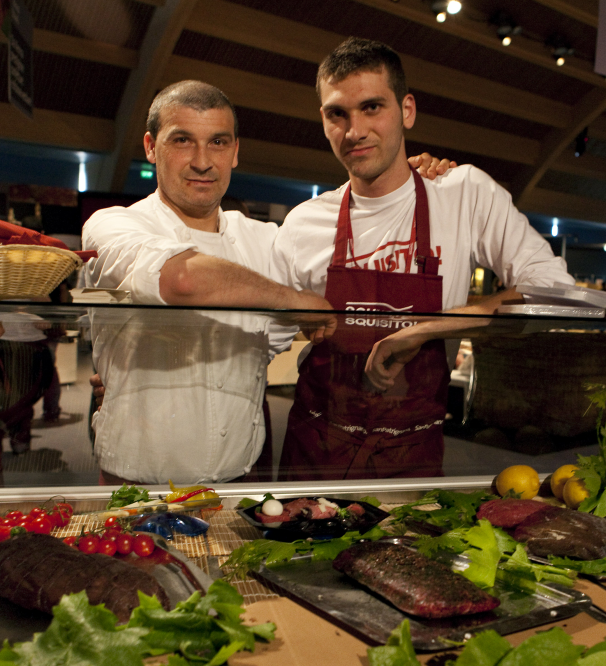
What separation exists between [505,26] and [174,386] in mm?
7371

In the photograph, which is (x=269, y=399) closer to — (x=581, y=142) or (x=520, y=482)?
(x=520, y=482)

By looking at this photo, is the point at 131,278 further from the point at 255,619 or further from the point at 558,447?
the point at 558,447

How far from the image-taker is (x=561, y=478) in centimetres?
152

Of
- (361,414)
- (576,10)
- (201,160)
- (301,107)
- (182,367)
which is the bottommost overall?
(361,414)

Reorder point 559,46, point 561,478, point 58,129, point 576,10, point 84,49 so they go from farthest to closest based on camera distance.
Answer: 1. point 559,46
2. point 576,10
3. point 58,129
4. point 84,49
5. point 561,478

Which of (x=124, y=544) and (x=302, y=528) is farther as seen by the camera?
(x=302, y=528)

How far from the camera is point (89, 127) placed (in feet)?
22.7

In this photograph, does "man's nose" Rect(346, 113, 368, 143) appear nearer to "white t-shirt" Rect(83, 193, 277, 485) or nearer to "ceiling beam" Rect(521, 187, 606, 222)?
"white t-shirt" Rect(83, 193, 277, 485)

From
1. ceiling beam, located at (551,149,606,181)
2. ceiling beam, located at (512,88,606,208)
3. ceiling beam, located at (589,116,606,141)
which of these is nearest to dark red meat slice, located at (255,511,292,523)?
ceiling beam, located at (512,88,606,208)

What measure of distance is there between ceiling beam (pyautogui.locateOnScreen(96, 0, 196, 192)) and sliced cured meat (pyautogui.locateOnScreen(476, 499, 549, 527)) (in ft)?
18.7

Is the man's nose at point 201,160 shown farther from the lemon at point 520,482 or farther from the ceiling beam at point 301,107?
the ceiling beam at point 301,107

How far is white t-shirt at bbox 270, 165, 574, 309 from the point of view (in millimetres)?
2203

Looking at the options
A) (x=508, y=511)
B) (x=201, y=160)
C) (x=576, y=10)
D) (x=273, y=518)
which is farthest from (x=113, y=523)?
(x=576, y=10)

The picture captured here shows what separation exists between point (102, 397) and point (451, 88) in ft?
25.7
